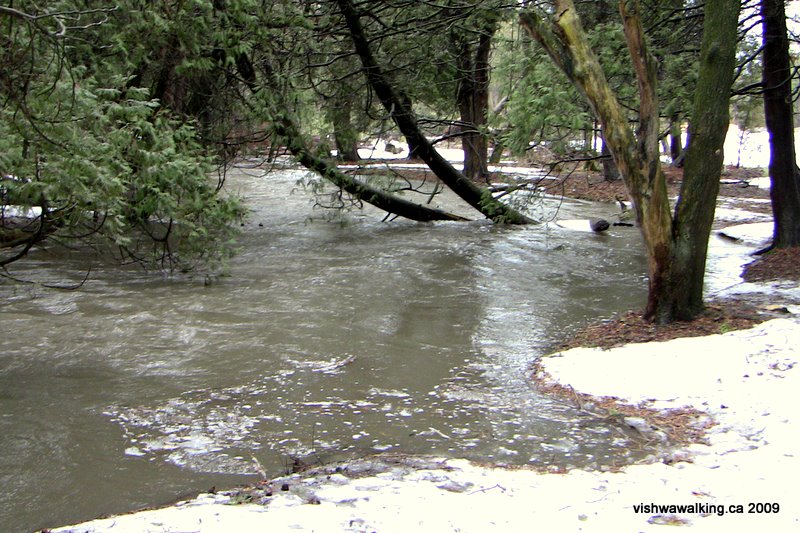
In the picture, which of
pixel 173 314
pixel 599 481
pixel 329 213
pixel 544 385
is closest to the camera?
pixel 599 481

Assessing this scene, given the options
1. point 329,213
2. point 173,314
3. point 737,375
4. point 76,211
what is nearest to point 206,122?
point 329,213

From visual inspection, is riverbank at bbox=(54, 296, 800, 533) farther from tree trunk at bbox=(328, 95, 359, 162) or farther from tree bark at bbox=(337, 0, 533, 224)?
tree trunk at bbox=(328, 95, 359, 162)

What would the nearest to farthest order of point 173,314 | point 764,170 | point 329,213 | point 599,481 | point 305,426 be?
point 599,481, point 305,426, point 173,314, point 329,213, point 764,170

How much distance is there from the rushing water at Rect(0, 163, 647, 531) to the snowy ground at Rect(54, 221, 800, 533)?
2.00 ft

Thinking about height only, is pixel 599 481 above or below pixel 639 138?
below

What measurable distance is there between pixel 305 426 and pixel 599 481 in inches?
102

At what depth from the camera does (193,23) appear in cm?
1176

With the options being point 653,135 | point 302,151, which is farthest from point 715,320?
point 302,151

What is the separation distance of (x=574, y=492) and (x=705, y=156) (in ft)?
16.2

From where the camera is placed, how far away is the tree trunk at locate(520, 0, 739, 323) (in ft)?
26.9

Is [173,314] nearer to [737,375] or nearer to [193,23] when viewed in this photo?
[193,23]

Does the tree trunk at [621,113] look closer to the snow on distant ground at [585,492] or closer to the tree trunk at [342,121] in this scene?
the snow on distant ground at [585,492]

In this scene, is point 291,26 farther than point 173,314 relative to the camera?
Yes

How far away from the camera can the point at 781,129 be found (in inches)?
464
